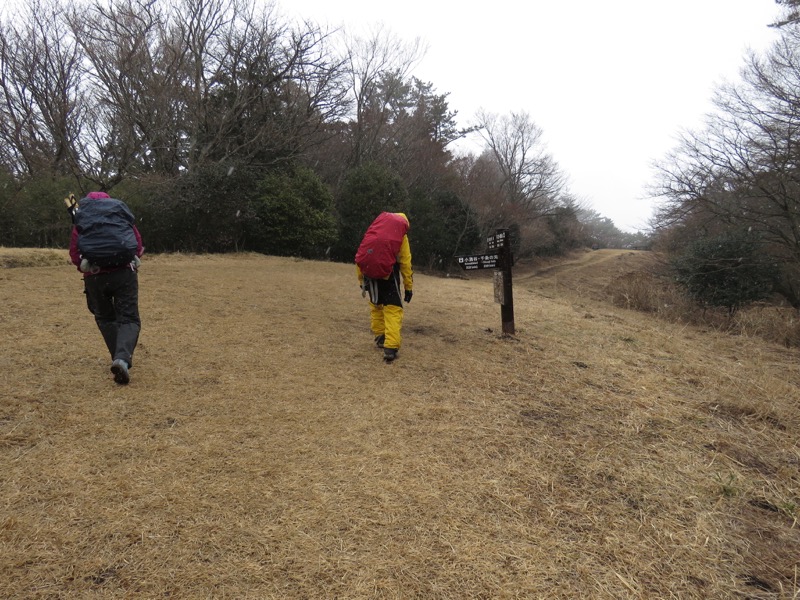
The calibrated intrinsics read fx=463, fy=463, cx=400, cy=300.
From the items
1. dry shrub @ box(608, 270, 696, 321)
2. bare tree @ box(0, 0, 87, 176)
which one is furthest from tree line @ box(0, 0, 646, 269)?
dry shrub @ box(608, 270, 696, 321)

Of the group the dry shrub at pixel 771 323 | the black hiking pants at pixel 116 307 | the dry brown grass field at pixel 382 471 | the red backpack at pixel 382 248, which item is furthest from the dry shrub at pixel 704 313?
the black hiking pants at pixel 116 307

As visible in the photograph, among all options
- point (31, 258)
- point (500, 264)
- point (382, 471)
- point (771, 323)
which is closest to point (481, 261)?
point (500, 264)

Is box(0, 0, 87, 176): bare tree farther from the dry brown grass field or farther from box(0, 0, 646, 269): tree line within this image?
the dry brown grass field

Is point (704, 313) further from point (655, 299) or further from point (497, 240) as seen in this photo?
point (497, 240)

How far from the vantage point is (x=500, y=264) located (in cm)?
573

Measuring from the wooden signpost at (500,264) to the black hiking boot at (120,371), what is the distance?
Result: 3.83 m

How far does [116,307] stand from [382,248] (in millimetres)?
2330

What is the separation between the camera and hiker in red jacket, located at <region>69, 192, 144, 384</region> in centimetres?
352

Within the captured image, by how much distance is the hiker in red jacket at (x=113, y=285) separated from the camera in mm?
3523

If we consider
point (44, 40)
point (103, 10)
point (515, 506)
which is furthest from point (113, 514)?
point (44, 40)

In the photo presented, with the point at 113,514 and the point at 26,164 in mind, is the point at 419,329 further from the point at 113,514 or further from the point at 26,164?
the point at 26,164

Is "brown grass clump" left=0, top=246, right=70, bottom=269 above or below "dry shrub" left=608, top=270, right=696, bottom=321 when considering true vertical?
above

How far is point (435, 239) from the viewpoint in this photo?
2130 centimetres

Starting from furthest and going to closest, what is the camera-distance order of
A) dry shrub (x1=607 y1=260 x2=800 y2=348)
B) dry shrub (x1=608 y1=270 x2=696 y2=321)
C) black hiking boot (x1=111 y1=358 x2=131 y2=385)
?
dry shrub (x1=608 y1=270 x2=696 y2=321) < dry shrub (x1=607 y1=260 x2=800 y2=348) < black hiking boot (x1=111 y1=358 x2=131 y2=385)
